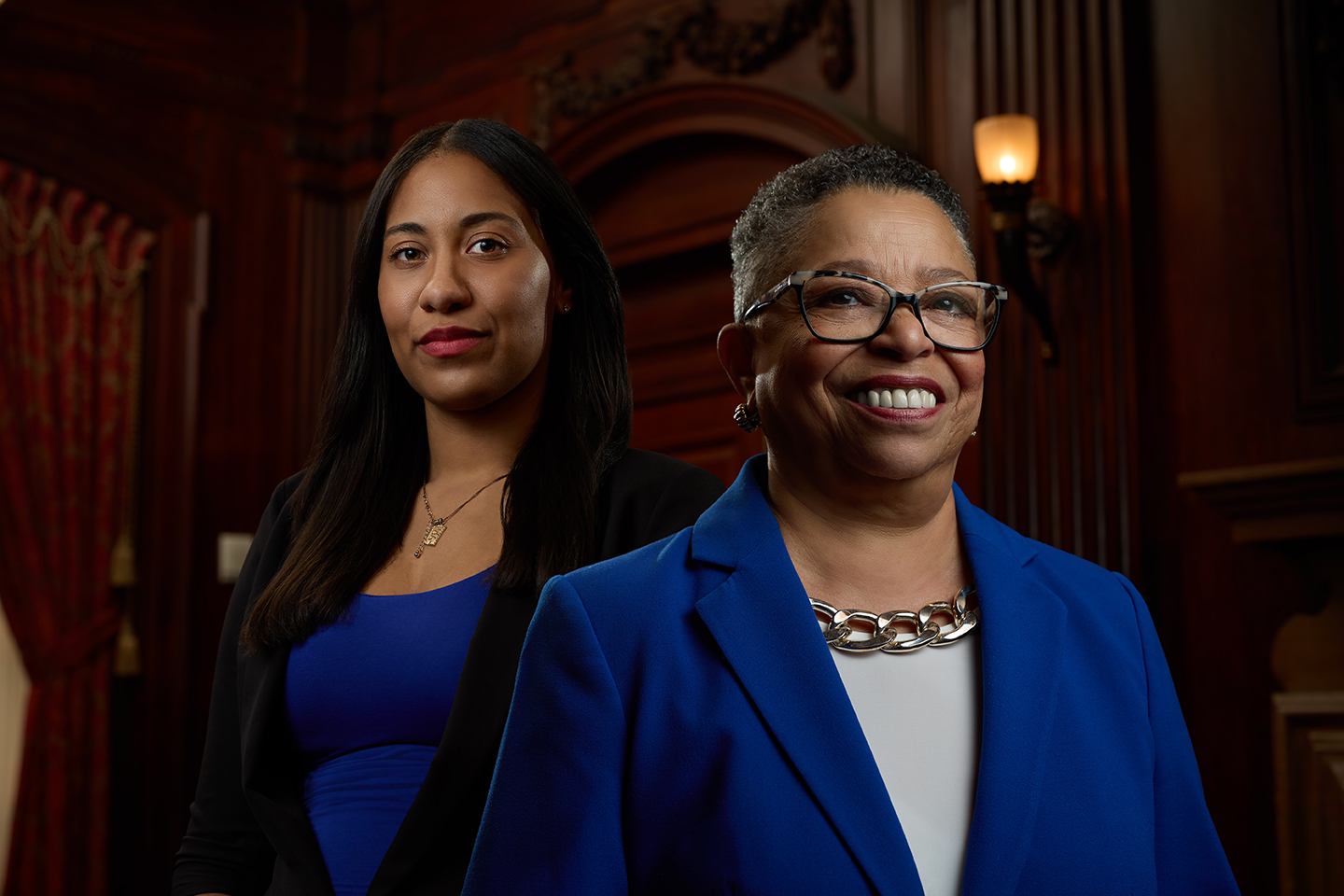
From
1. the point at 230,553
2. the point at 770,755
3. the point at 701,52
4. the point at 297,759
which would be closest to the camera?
the point at 770,755

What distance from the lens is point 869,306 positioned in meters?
1.03

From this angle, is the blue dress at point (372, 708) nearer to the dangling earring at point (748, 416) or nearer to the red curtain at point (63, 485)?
the dangling earring at point (748, 416)

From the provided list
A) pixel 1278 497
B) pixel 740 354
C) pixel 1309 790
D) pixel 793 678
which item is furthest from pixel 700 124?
pixel 793 678

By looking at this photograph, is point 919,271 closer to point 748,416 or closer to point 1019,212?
point 748,416

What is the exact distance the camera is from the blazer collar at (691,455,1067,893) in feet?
3.00

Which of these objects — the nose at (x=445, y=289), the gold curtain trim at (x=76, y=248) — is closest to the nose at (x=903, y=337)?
the nose at (x=445, y=289)

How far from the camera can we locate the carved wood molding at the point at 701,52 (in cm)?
335

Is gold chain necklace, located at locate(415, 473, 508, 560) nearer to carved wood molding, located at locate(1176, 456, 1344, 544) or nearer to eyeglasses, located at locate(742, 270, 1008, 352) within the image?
eyeglasses, located at locate(742, 270, 1008, 352)

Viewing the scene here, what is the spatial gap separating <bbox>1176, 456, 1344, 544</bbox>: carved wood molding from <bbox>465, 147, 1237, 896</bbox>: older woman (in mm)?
1545

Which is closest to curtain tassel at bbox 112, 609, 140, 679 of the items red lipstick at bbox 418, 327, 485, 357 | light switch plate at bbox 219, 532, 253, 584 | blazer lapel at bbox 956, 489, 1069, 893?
light switch plate at bbox 219, 532, 253, 584

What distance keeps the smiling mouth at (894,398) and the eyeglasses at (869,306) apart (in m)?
0.04

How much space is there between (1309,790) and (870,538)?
1848 millimetres

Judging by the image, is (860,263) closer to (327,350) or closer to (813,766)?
(813,766)

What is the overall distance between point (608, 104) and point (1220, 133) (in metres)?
1.86
